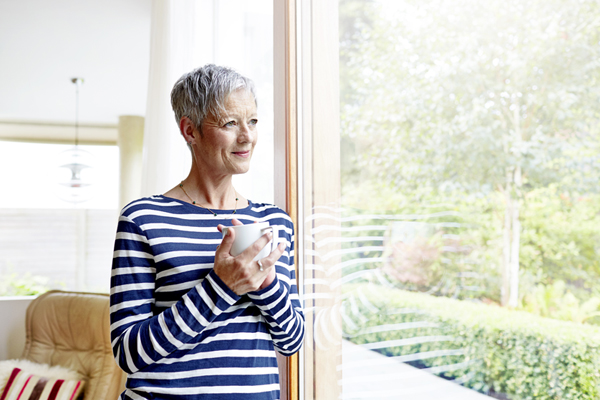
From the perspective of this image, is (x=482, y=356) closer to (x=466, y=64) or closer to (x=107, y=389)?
(x=466, y=64)

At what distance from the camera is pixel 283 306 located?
95 centimetres

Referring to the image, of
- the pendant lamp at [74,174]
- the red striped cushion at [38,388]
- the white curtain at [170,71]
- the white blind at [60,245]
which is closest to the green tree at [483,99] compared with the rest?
the white curtain at [170,71]

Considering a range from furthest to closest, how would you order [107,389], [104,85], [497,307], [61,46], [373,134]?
[104,85], [61,46], [107,389], [373,134], [497,307]

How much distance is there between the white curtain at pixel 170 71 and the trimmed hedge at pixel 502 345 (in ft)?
3.94

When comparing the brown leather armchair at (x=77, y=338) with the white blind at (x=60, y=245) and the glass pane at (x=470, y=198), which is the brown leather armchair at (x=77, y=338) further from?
the white blind at (x=60, y=245)

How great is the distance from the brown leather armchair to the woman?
1.52 meters

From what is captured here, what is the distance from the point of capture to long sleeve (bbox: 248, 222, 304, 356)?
0.93 m

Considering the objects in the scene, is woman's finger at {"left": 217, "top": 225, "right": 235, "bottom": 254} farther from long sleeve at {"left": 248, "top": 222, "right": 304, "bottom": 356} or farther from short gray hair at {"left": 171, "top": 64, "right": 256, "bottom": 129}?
short gray hair at {"left": 171, "top": 64, "right": 256, "bottom": 129}

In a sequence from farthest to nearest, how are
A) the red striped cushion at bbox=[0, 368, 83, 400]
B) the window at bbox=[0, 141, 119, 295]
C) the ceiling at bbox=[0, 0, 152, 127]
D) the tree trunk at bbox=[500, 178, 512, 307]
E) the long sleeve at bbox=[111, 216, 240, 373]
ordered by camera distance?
the window at bbox=[0, 141, 119, 295]
the ceiling at bbox=[0, 0, 152, 127]
the red striped cushion at bbox=[0, 368, 83, 400]
the long sleeve at bbox=[111, 216, 240, 373]
the tree trunk at bbox=[500, 178, 512, 307]

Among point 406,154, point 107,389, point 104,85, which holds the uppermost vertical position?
point 104,85

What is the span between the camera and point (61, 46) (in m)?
3.77

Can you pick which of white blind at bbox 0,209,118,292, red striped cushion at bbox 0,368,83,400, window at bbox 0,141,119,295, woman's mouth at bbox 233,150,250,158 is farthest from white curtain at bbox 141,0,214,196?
white blind at bbox 0,209,118,292

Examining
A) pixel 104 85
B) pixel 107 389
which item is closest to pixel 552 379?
pixel 107 389

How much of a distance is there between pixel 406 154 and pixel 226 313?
17.8 inches
